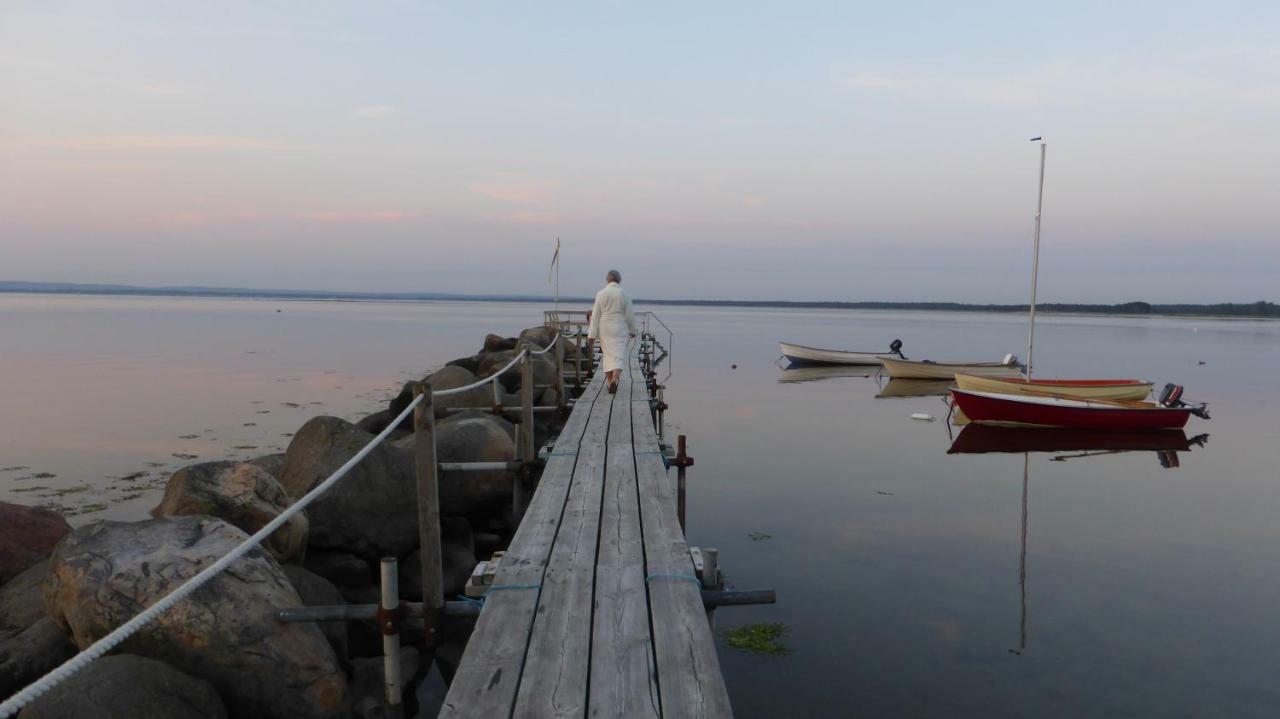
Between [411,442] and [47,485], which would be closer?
[411,442]

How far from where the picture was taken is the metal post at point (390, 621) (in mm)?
4699

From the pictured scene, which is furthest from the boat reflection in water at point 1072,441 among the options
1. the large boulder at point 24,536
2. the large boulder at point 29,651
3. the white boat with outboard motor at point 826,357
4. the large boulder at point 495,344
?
the white boat with outboard motor at point 826,357

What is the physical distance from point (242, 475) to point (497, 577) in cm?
320

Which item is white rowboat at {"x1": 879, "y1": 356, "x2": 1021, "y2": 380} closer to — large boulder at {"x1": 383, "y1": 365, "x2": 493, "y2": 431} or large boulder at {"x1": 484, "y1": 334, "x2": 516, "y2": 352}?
large boulder at {"x1": 484, "y1": 334, "x2": 516, "y2": 352}

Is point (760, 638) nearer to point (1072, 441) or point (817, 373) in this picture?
point (1072, 441)

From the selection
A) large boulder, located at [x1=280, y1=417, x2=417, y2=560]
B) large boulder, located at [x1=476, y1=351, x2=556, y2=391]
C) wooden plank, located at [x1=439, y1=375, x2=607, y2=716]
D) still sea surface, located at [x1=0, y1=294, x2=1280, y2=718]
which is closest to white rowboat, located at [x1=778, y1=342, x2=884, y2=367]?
still sea surface, located at [x1=0, y1=294, x2=1280, y2=718]

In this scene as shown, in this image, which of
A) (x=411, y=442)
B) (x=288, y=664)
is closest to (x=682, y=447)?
(x=411, y=442)

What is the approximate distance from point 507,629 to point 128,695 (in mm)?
1999

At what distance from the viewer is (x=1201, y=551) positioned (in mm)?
12133

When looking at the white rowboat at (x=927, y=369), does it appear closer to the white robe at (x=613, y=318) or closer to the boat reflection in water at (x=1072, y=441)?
the boat reflection in water at (x=1072, y=441)

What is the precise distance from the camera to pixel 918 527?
500 inches

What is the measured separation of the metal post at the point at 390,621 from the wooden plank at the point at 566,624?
88cm

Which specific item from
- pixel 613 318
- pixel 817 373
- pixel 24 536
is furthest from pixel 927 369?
pixel 24 536

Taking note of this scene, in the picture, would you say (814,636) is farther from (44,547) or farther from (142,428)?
(142,428)
